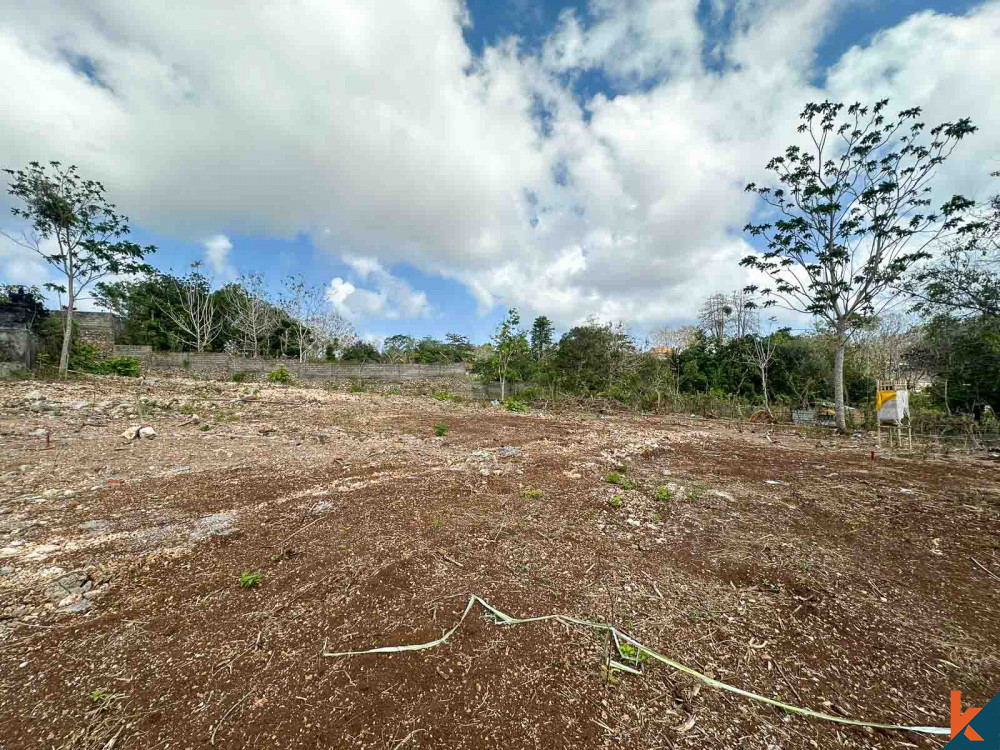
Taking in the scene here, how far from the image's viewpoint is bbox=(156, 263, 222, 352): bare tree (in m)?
23.7

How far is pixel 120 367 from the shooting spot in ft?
46.6

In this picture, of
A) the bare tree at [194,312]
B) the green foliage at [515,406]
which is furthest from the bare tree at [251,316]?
the green foliage at [515,406]

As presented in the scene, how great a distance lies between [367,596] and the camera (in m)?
2.04

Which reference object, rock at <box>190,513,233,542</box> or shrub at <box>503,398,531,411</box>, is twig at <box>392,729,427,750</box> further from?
shrub at <box>503,398,531,411</box>

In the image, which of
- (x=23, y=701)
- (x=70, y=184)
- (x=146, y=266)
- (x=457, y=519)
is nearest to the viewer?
(x=23, y=701)

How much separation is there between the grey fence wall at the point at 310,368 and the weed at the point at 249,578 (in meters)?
14.5

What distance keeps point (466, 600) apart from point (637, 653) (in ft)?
2.99

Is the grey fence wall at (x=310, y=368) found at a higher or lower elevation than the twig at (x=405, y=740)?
higher

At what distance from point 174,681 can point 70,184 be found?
17.6 m

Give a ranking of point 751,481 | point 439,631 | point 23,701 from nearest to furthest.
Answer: point 23,701 → point 439,631 → point 751,481

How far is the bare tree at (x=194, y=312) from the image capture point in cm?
2373

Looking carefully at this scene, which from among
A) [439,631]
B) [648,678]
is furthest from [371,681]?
[648,678]

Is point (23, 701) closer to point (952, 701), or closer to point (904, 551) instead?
point (952, 701)

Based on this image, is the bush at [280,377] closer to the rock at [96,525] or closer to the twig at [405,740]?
the rock at [96,525]
